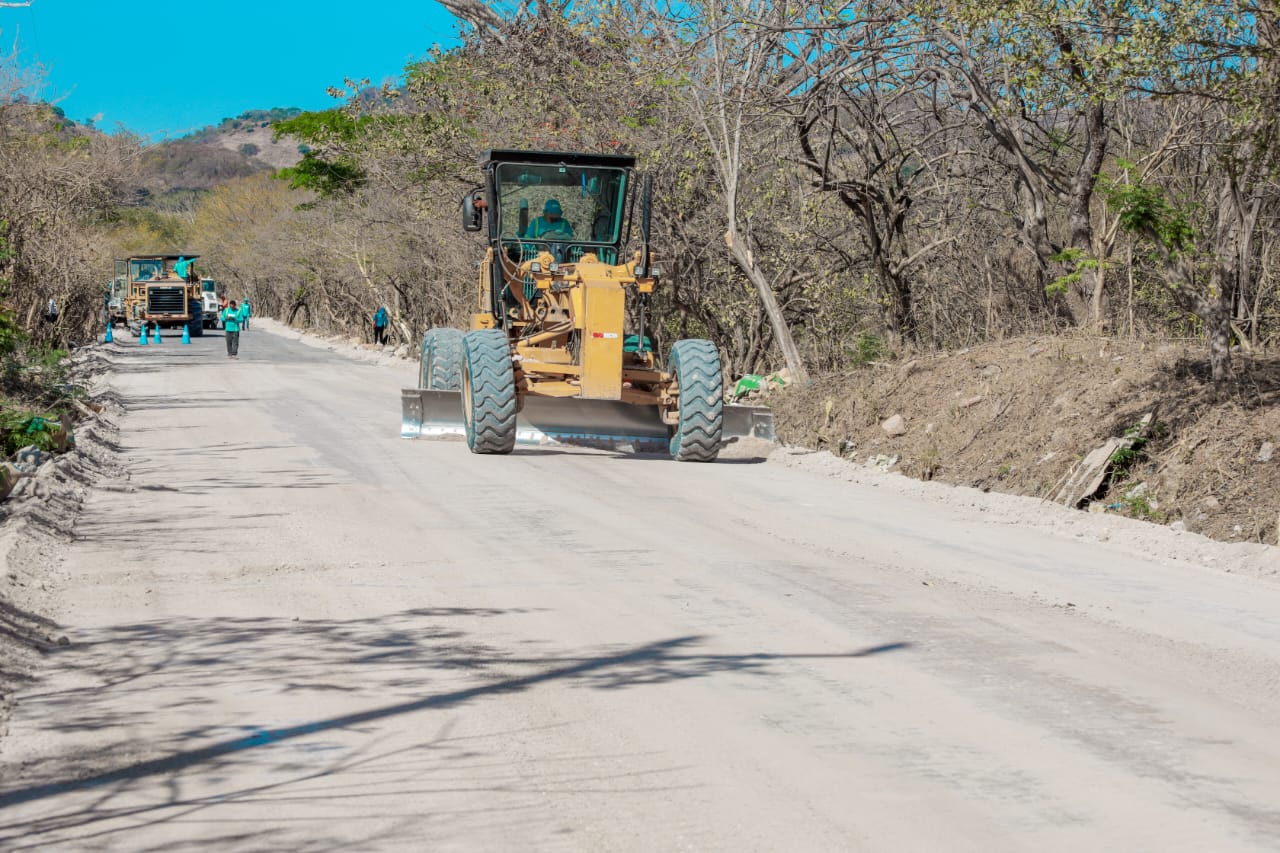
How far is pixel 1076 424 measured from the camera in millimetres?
13633

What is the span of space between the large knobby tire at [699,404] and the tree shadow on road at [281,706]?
7628mm

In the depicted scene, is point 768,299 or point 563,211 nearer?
point 563,211

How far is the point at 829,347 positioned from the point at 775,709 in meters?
18.0

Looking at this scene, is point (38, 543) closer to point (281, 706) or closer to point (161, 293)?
point (281, 706)

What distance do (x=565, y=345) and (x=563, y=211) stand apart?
1822mm

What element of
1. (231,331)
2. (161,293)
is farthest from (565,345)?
(161,293)

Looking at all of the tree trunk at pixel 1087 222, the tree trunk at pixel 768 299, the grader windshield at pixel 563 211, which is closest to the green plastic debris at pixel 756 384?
the tree trunk at pixel 768 299

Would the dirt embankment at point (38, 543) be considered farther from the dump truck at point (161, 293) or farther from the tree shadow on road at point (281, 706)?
the dump truck at point (161, 293)

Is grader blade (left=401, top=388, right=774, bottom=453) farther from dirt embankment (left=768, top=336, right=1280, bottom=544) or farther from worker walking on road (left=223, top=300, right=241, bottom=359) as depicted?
worker walking on road (left=223, top=300, right=241, bottom=359)

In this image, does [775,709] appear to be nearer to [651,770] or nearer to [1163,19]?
[651,770]

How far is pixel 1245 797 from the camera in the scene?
4938 mm

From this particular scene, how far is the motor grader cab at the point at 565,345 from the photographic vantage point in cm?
1506

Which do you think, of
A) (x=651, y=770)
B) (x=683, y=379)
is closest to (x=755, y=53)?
(x=683, y=379)

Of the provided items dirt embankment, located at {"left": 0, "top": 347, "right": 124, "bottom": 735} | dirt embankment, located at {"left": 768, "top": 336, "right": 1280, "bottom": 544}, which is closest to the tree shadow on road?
dirt embankment, located at {"left": 0, "top": 347, "right": 124, "bottom": 735}
